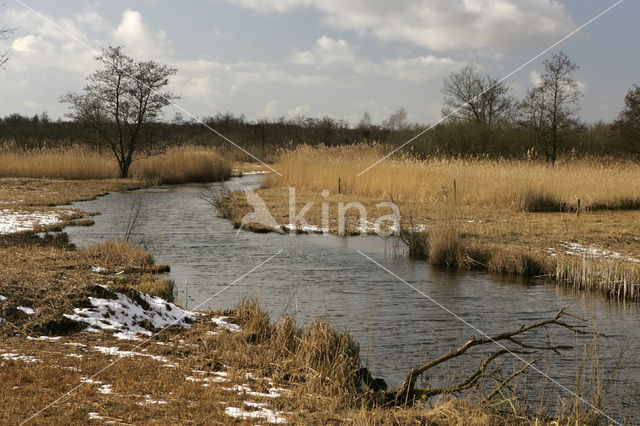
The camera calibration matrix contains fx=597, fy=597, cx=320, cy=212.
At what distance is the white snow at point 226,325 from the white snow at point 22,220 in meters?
6.81

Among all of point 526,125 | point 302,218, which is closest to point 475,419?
point 302,218

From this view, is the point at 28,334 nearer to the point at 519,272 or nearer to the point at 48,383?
the point at 48,383

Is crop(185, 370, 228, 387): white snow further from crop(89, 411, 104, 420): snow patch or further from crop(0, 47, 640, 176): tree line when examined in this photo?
crop(0, 47, 640, 176): tree line

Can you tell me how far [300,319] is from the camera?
22.8ft

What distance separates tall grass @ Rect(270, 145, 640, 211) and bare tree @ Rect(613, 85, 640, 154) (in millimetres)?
5818

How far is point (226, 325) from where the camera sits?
620cm

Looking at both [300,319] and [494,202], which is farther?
[494,202]

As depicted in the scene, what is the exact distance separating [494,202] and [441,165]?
3.18m

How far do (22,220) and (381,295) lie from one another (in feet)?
30.3

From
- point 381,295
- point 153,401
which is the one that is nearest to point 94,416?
point 153,401

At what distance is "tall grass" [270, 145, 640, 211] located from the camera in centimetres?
1741

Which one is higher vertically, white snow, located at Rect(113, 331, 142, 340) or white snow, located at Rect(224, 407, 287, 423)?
white snow, located at Rect(113, 331, 142, 340)

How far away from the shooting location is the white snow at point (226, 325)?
609 centimetres

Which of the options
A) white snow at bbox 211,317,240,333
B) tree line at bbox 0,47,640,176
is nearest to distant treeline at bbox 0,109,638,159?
tree line at bbox 0,47,640,176
